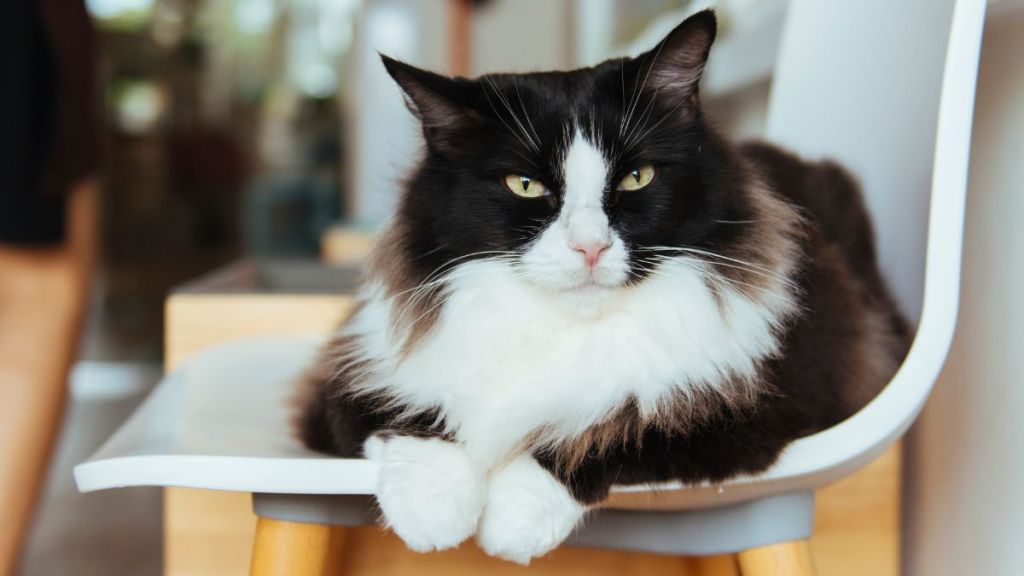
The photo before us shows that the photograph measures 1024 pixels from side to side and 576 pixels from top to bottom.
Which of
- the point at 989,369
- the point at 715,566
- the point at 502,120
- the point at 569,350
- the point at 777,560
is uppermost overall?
the point at 502,120

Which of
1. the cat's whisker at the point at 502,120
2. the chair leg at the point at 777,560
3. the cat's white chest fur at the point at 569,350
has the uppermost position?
the cat's whisker at the point at 502,120

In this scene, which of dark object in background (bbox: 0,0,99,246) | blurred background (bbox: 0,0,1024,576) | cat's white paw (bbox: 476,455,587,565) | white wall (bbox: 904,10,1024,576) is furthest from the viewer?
blurred background (bbox: 0,0,1024,576)

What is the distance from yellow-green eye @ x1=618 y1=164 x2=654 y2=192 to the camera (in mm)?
876

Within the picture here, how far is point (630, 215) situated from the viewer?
86 centimetres

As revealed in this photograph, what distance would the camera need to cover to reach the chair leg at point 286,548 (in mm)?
933

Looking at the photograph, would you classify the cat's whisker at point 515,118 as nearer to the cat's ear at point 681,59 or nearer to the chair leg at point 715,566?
the cat's ear at point 681,59

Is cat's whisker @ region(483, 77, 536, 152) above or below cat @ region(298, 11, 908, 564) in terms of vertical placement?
above

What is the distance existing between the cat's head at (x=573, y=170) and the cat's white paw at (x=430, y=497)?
0.61ft

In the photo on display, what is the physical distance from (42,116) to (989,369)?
1.59 m

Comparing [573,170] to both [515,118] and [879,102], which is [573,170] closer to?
[515,118]

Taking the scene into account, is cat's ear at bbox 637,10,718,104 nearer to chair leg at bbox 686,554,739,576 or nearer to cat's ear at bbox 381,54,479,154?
cat's ear at bbox 381,54,479,154

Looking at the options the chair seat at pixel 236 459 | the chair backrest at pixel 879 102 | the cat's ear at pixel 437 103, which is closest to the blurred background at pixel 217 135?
the chair backrest at pixel 879 102

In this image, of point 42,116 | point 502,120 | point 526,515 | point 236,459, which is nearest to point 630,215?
point 502,120

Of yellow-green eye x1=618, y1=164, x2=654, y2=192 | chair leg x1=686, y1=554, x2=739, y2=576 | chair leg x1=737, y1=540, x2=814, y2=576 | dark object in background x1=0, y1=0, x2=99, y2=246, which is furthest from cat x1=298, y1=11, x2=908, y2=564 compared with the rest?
dark object in background x1=0, y1=0, x2=99, y2=246
